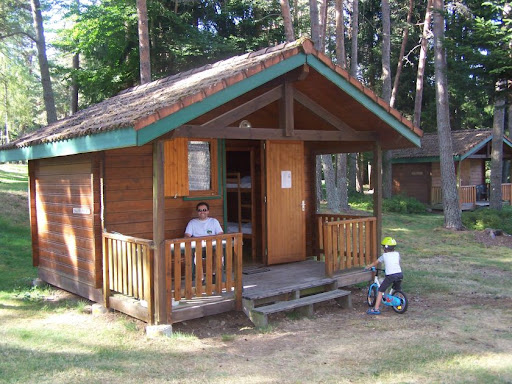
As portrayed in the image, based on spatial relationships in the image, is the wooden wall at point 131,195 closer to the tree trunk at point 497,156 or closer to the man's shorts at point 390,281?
the man's shorts at point 390,281

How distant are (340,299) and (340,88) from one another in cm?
325

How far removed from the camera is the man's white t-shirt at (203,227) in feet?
24.6

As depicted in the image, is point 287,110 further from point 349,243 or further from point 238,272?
point 349,243

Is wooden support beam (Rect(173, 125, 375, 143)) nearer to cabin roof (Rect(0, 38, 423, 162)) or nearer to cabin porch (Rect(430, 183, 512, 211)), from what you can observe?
cabin roof (Rect(0, 38, 423, 162))

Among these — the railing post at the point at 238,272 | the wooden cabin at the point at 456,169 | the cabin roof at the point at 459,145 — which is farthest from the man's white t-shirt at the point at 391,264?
the wooden cabin at the point at 456,169

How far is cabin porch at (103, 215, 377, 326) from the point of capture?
6.10 m

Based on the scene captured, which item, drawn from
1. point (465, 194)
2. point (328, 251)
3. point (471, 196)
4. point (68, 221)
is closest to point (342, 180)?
point (465, 194)

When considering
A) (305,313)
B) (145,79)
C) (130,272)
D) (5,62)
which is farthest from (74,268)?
(5,62)

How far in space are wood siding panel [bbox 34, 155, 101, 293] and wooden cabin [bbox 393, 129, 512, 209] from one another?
18974 millimetres

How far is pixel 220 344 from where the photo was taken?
233 inches

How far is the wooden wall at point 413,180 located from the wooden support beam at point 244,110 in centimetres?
2049

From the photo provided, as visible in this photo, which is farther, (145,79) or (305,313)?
(145,79)

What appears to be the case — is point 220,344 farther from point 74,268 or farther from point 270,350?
point 74,268

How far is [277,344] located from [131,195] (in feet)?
9.84
